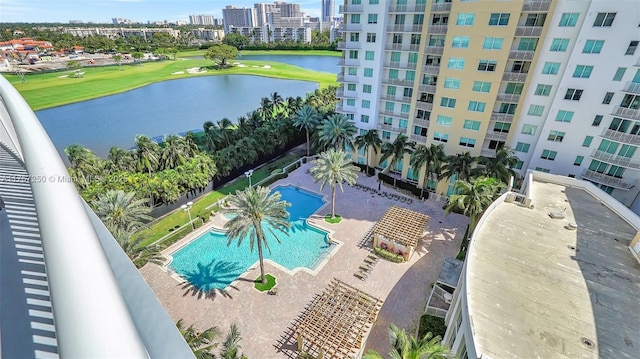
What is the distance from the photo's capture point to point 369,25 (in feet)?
140

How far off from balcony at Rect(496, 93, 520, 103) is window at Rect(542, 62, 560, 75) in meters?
3.51

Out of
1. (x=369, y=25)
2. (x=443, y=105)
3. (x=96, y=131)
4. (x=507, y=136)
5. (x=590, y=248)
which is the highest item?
(x=369, y=25)

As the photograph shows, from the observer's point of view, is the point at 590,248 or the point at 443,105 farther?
the point at 443,105

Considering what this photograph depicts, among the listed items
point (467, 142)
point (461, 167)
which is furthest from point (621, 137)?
point (461, 167)

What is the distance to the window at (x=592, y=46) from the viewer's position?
29.8 meters

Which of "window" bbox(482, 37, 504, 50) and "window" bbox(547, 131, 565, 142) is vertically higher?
"window" bbox(482, 37, 504, 50)

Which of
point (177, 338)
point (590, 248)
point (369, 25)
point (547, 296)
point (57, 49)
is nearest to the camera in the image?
point (177, 338)

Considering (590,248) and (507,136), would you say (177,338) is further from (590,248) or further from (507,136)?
(507,136)

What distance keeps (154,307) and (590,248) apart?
1121 inches

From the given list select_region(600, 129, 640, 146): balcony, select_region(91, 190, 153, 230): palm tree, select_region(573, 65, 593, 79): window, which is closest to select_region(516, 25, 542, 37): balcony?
select_region(573, 65, 593, 79): window

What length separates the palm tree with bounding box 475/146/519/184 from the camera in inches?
1341

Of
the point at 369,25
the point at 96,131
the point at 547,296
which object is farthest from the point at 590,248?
the point at 96,131

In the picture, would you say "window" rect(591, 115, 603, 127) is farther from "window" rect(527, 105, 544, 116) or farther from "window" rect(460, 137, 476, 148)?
"window" rect(460, 137, 476, 148)

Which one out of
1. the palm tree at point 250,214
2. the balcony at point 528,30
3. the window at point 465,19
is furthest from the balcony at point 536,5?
the palm tree at point 250,214
